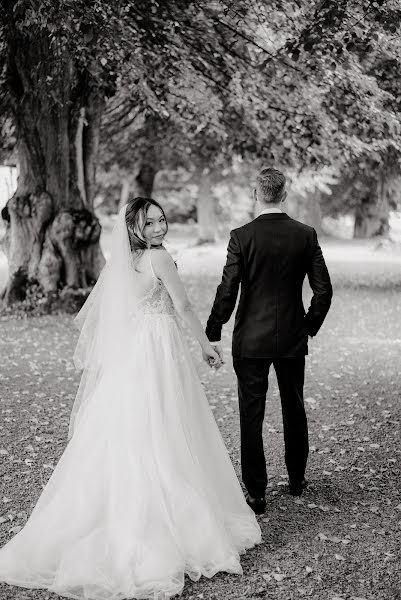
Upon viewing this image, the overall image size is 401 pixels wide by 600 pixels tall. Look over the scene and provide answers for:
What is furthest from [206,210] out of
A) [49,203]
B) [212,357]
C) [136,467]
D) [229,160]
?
[136,467]

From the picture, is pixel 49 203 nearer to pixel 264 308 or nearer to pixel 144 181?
pixel 264 308

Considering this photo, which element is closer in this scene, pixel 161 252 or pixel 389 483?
pixel 161 252

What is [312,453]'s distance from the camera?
22.9 feet

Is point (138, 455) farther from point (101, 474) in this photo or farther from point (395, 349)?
point (395, 349)

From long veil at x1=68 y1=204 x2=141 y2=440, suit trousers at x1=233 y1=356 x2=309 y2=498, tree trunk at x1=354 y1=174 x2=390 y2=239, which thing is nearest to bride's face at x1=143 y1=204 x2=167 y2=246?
long veil at x1=68 y1=204 x2=141 y2=440

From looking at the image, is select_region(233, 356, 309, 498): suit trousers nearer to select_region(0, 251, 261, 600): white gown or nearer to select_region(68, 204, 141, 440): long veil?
select_region(0, 251, 261, 600): white gown

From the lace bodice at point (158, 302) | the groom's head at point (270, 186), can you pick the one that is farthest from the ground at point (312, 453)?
the groom's head at point (270, 186)

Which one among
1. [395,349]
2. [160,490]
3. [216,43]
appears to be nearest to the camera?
[160,490]

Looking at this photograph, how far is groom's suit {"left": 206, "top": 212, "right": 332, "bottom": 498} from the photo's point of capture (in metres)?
5.18

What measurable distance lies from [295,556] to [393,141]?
12.6 metres

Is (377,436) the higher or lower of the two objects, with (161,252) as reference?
lower

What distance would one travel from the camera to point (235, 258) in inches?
204

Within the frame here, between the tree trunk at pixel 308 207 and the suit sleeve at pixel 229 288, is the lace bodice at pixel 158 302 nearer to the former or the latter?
the suit sleeve at pixel 229 288

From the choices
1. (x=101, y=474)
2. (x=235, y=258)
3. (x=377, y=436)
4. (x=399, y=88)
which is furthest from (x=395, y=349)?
(x=101, y=474)
